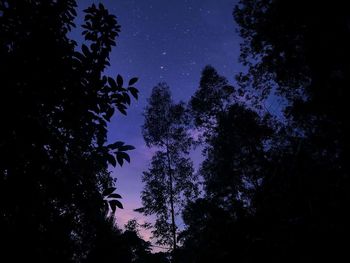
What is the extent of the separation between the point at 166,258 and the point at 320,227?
16474 millimetres

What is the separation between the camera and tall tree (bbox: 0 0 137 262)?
2486 millimetres

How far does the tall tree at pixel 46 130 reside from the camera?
249cm

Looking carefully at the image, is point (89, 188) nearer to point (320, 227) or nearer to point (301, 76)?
point (320, 227)

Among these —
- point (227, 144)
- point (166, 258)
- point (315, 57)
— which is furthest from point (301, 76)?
point (166, 258)

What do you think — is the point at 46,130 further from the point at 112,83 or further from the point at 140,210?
the point at 140,210

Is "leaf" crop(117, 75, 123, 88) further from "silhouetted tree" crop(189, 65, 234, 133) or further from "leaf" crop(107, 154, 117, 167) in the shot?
"silhouetted tree" crop(189, 65, 234, 133)

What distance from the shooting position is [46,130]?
279cm

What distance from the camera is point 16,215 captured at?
2.47 metres

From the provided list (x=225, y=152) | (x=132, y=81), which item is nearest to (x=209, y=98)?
(x=225, y=152)

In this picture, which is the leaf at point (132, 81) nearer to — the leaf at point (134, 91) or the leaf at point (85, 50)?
the leaf at point (134, 91)

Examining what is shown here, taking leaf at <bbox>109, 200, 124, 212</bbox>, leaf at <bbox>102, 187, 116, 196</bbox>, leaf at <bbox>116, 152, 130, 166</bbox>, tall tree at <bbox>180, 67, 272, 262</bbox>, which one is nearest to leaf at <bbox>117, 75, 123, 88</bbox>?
leaf at <bbox>116, 152, 130, 166</bbox>

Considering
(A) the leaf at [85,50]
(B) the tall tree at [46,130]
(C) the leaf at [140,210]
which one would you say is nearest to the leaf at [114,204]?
(B) the tall tree at [46,130]

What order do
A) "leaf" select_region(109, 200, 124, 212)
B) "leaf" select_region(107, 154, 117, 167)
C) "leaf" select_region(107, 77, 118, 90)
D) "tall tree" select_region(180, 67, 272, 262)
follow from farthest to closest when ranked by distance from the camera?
1. "tall tree" select_region(180, 67, 272, 262)
2. "leaf" select_region(107, 77, 118, 90)
3. "leaf" select_region(107, 154, 117, 167)
4. "leaf" select_region(109, 200, 124, 212)

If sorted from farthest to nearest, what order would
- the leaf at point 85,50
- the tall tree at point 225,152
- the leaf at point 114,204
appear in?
1. the tall tree at point 225,152
2. the leaf at point 85,50
3. the leaf at point 114,204
